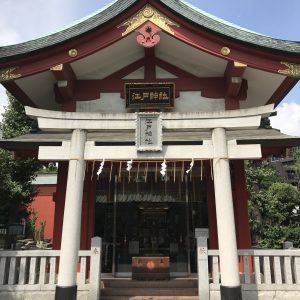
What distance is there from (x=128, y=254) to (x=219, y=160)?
4.51 metres

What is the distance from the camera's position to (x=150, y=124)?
763 centimetres

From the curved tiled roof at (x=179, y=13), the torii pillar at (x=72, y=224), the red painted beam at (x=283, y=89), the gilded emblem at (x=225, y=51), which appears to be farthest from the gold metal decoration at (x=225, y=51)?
the torii pillar at (x=72, y=224)

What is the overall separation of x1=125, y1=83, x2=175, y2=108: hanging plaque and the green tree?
7008mm

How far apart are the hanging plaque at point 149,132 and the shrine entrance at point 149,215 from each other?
247 centimetres

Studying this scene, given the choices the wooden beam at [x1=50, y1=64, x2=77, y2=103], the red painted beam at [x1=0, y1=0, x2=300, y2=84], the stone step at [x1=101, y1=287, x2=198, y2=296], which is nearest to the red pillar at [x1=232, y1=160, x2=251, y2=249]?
the stone step at [x1=101, y1=287, x2=198, y2=296]

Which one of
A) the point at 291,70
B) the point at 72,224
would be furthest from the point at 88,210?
the point at 291,70

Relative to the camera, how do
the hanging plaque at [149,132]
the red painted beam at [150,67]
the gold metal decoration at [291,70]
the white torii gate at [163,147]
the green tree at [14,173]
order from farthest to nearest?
the green tree at [14,173], the red painted beam at [150,67], the gold metal decoration at [291,70], the hanging plaque at [149,132], the white torii gate at [163,147]

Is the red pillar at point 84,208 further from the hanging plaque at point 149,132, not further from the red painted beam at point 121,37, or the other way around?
the red painted beam at point 121,37

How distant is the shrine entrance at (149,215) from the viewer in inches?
393

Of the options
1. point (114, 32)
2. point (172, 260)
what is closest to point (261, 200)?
point (172, 260)

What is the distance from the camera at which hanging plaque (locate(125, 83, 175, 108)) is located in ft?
32.4

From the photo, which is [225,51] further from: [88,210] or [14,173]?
[14,173]

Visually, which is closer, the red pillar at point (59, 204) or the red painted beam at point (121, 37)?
the red painted beam at point (121, 37)

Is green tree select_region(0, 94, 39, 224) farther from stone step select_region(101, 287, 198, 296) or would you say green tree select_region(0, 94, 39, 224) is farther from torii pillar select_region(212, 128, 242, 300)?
torii pillar select_region(212, 128, 242, 300)
